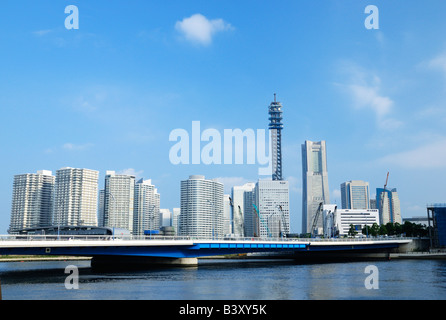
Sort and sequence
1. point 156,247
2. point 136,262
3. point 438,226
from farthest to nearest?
point 438,226 < point 136,262 < point 156,247

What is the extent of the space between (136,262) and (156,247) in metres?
Answer: 12.8

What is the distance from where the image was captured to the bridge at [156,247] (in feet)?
233

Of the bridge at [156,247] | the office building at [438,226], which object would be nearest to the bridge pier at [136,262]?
the bridge at [156,247]

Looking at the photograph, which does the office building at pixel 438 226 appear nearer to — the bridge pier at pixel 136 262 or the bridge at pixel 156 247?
the bridge at pixel 156 247

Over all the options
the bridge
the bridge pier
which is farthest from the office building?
the bridge pier

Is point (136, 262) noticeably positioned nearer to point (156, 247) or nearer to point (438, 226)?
point (156, 247)

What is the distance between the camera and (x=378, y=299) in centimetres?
4328

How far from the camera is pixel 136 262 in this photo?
99.2 metres

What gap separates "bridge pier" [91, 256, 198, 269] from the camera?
97938 mm

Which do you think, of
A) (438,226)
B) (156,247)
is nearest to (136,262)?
(156,247)

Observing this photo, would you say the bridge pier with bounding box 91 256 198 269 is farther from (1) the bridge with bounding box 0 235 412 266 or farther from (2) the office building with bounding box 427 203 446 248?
(2) the office building with bounding box 427 203 446 248

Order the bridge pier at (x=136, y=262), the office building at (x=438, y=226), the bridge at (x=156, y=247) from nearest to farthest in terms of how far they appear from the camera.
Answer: the bridge at (x=156, y=247)
the bridge pier at (x=136, y=262)
the office building at (x=438, y=226)
